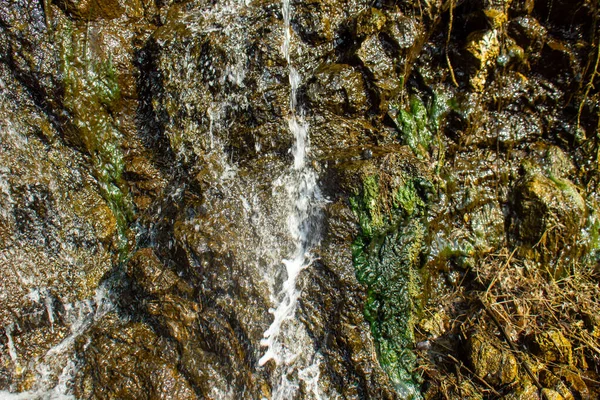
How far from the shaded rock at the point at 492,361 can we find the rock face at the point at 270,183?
2 centimetres

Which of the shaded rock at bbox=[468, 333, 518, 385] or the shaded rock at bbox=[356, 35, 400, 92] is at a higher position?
the shaded rock at bbox=[356, 35, 400, 92]

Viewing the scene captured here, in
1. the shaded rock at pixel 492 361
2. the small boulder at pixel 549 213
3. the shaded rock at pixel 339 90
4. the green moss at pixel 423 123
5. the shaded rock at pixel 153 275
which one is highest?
the shaded rock at pixel 339 90

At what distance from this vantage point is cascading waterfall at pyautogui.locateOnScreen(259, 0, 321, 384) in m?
3.03

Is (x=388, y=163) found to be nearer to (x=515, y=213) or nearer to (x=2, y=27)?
(x=515, y=213)

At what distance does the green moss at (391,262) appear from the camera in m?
3.02

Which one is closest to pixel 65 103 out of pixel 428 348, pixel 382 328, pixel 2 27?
pixel 2 27

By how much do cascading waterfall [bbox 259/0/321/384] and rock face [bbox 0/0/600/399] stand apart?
0.02 meters

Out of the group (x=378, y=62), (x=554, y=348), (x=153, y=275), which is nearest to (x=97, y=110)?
(x=153, y=275)

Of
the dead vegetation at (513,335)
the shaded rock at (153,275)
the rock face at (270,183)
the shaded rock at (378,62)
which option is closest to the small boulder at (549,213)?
the rock face at (270,183)

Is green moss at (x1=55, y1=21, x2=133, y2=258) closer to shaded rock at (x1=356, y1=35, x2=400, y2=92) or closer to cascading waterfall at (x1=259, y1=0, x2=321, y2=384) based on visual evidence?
cascading waterfall at (x1=259, y1=0, x2=321, y2=384)

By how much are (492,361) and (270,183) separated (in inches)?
87.3

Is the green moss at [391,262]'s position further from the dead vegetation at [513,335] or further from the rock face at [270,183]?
the dead vegetation at [513,335]

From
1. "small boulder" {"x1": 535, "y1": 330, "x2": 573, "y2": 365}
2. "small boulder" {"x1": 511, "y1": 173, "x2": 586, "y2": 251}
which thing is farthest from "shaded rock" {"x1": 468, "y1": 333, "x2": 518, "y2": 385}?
"small boulder" {"x1": 511, "y1": 173, "x2": 586, "y2": 251}

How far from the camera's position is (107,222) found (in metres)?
3.71
